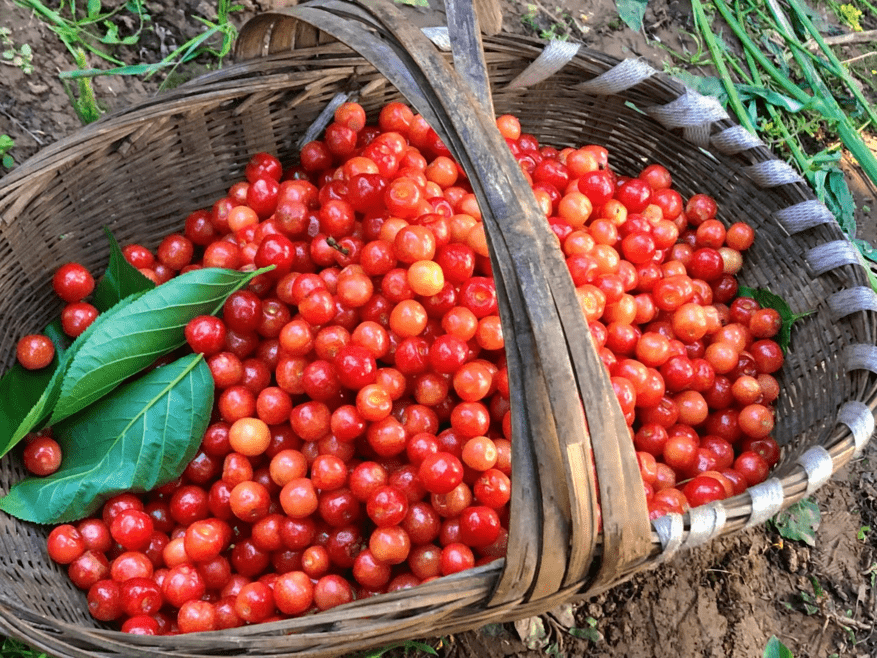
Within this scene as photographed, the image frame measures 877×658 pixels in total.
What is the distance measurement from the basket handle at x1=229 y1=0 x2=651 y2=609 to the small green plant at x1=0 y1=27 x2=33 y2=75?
1792 millimetres

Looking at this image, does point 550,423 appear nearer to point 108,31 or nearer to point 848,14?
point 108,31

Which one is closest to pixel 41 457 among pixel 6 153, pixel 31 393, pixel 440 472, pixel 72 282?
pixel 31 393

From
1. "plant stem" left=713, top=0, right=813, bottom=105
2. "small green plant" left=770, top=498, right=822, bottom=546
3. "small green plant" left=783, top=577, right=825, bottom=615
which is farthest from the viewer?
"plant stem" left=713, top=0, right=813, bottom=105

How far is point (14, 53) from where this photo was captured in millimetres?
2289

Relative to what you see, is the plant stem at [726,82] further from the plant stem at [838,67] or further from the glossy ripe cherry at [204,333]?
the glossy ripe cherry at [204,333]

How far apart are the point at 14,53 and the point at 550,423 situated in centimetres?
219

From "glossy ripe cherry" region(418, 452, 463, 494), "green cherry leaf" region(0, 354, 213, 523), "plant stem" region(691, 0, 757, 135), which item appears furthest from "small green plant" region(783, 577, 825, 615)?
"green cherry leaf" region(0, 354, 213, 523)

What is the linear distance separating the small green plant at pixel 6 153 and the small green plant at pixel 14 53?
0.30 metres

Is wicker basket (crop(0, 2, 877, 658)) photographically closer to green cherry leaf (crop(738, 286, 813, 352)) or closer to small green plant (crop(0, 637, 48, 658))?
green cherry leaf (crop(738, 286, 813, 352))

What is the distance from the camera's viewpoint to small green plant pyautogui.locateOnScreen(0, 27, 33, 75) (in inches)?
89.6

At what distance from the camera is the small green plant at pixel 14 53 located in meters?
2.28

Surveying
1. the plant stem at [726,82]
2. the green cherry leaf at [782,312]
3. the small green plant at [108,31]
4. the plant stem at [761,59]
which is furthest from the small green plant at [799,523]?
the small green plant at [108,31]

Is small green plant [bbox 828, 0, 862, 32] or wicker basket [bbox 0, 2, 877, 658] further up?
small green plant [bbox 828, 0, 862, 32]

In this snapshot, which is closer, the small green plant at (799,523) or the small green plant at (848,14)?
the small green plant at (799,523)
